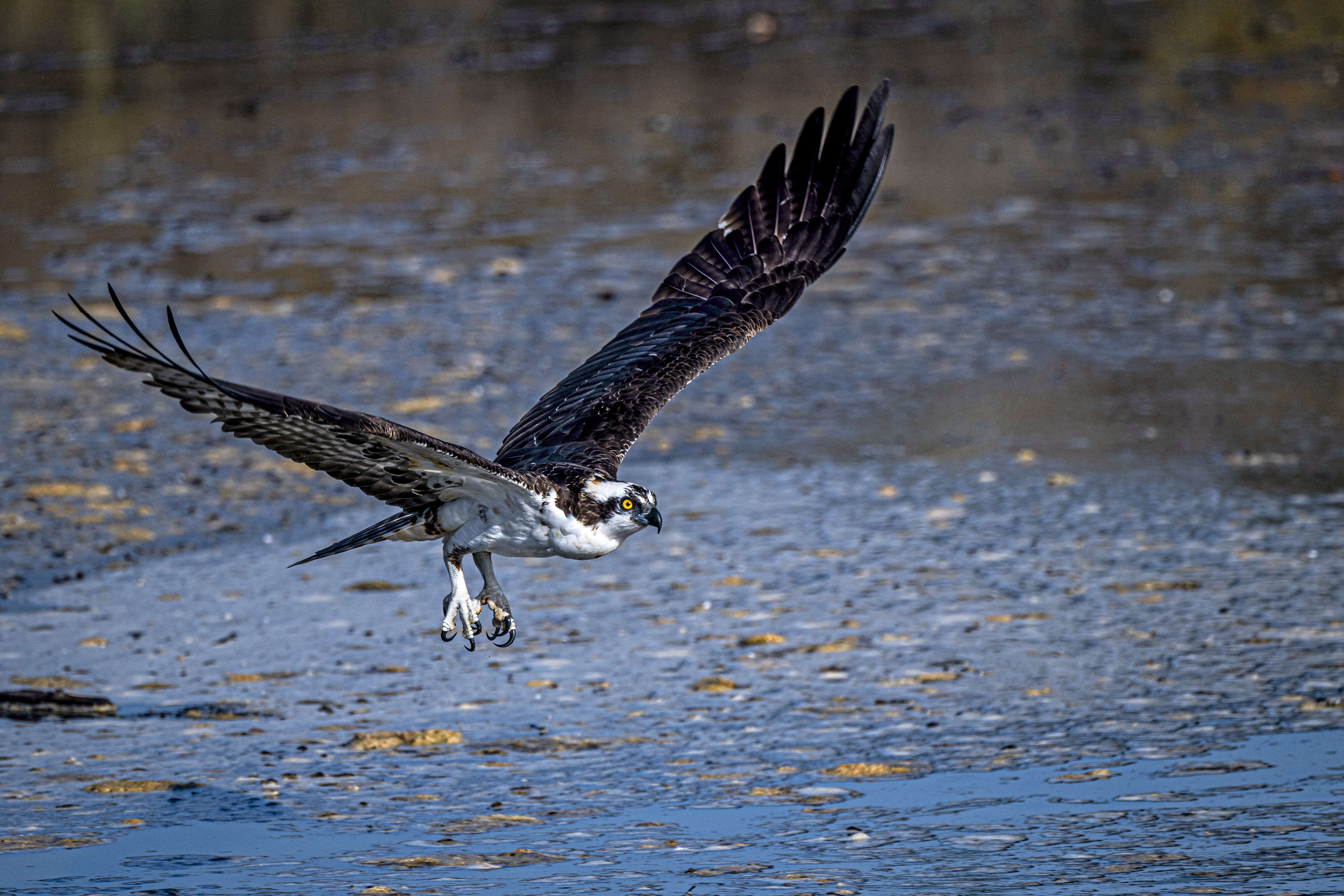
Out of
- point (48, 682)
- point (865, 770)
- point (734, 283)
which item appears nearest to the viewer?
point (865, 770)

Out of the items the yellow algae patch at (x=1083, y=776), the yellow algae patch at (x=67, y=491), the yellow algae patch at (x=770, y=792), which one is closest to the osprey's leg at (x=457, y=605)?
the yellow algae patch at (x=770, y=792)

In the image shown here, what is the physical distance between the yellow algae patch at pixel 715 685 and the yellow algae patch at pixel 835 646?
382 millimetres

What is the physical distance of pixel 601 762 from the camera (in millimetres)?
6250

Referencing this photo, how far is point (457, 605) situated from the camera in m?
6.28

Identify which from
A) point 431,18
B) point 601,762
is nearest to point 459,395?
point 601,762

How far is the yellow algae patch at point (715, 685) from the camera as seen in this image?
6820 millimetres

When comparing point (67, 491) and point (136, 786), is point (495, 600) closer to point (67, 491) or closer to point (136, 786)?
point (136, 786)

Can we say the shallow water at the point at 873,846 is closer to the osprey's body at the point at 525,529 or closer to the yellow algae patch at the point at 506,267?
the osprey's body at the point at 525,529

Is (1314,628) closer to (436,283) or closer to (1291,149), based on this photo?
(436,283)

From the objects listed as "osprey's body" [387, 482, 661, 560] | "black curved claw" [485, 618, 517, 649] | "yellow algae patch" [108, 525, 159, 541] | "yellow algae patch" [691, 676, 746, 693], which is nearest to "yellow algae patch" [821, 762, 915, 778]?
"yellow algae patch" [691, 676, 746, 693]

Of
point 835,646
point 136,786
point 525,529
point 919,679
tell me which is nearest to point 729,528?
point 835,646

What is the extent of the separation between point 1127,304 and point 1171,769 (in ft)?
20.1

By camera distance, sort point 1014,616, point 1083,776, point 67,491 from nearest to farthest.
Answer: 1. point 1083,776
2. point 1014,616
3. point 67,491

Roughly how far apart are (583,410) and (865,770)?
1917mm
